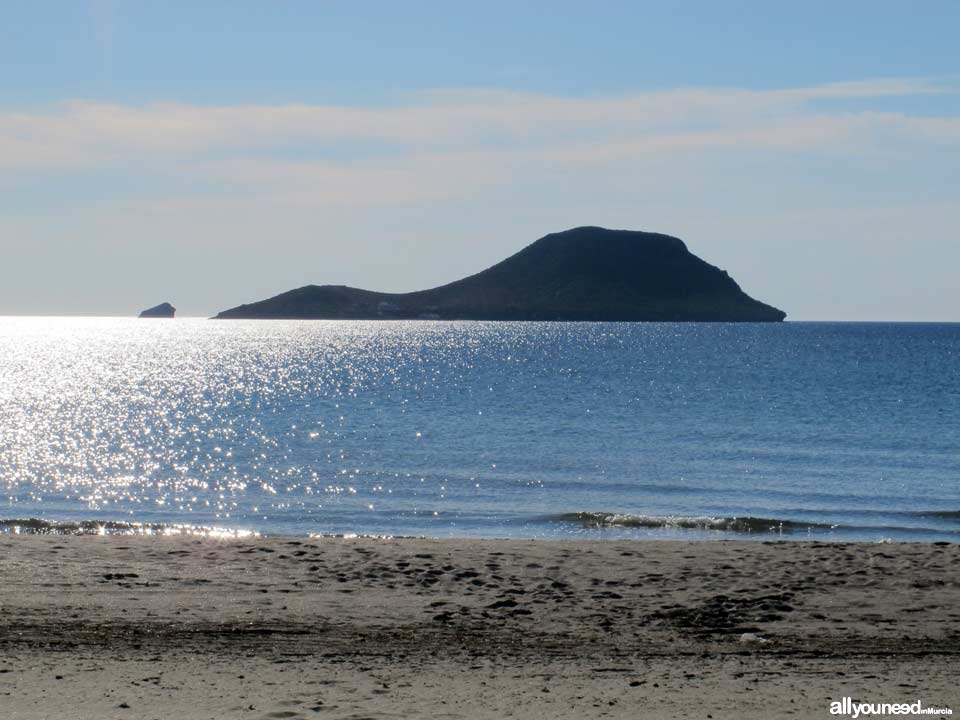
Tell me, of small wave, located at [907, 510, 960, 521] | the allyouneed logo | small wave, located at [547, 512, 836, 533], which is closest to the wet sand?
the allyouneed logo

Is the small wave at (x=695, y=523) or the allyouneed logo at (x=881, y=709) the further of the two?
the small wave at (x=695, y=523)

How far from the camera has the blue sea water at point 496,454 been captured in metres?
29.7

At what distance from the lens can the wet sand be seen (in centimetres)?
1094

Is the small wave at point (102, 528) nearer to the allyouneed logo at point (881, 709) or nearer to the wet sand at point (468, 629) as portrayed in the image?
the wet sand at point (468, 629)

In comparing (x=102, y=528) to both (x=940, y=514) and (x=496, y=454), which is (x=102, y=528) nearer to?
(x=496, y=454)

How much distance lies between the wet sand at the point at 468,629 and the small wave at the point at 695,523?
6889mm

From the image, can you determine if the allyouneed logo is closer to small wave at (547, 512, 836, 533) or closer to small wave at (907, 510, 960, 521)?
small wave at (547, 512, 836, 533)

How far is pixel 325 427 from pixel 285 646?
146ft

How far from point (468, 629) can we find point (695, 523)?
50.4 feet

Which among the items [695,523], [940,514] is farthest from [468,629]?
[940,514]

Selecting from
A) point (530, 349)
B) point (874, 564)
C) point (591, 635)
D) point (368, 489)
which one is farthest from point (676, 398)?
point (530, 349)

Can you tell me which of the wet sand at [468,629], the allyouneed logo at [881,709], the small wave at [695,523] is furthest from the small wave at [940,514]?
the allyouneed logo at [881,709]

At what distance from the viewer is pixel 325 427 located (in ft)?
188

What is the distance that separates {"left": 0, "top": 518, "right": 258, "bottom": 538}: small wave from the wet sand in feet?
16.2
